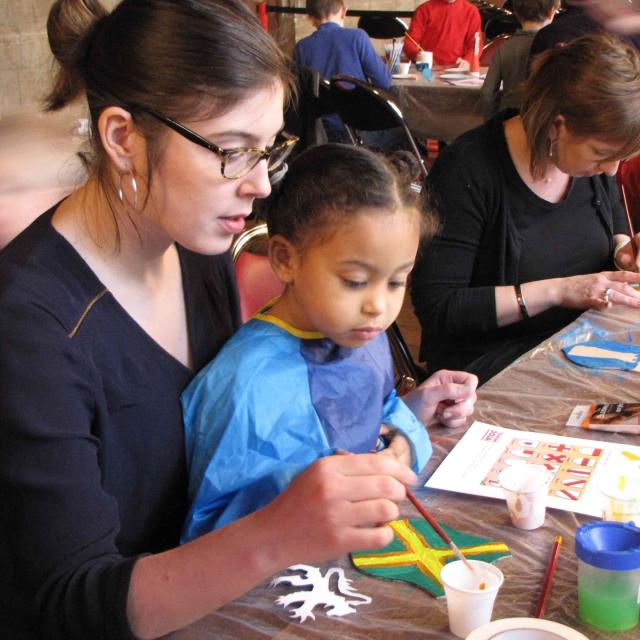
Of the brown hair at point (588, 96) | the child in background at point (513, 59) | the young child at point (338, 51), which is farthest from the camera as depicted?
the young child at point (338, 51)

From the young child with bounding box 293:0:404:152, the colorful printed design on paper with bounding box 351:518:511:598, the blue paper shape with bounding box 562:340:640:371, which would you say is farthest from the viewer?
the young child with bounding box 293:0:404:152

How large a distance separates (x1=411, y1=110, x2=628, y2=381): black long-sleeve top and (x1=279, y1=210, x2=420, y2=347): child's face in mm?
838

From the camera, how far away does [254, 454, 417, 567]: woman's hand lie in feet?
2.93

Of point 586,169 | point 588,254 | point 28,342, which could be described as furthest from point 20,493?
point 588,254

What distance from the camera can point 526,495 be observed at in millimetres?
1107

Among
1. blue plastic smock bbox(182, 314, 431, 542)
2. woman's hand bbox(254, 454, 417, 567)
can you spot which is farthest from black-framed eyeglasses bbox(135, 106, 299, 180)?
woman's hand bbox(254, 454, 417, 567)

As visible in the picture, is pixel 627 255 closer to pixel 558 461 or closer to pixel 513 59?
pixel 558 461

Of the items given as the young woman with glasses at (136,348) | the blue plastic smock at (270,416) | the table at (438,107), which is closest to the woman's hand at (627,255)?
the blue plastic smock at (270,416)

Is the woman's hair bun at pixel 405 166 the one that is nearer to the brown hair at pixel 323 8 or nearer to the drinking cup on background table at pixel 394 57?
the brown hair at pixel 323 8

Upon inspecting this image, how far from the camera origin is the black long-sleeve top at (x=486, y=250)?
2154mm

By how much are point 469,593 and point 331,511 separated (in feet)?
0.53

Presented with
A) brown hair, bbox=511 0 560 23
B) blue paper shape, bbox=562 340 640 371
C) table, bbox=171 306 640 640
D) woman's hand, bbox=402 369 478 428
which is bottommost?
blue paper shape, bbox=562 340 640 371

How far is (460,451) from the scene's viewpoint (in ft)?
4.47

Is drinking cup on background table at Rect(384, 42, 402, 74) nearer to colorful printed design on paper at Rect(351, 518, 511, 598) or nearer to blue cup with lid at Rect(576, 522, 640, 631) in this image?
colorful printed design on paper at Rect(351, 518, 511, 598)
